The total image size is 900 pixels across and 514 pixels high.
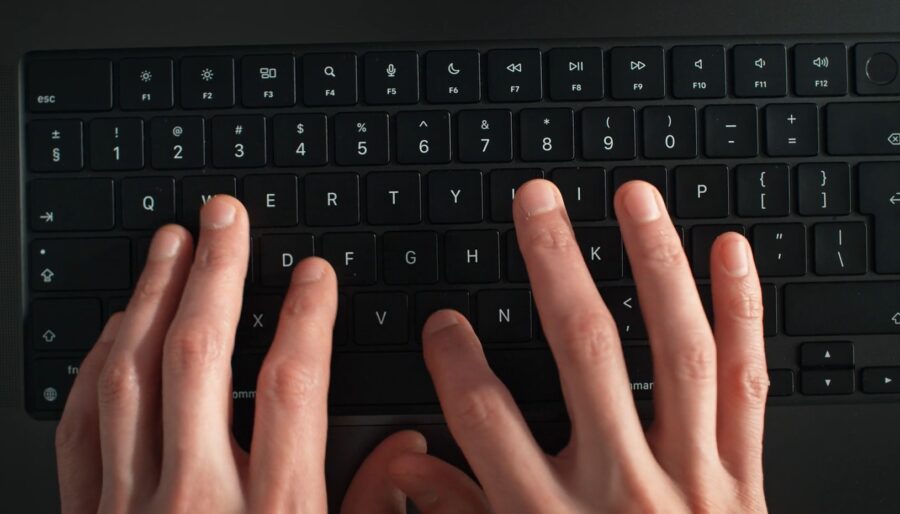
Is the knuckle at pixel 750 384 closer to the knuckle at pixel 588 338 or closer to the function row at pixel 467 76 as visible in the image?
the knuckle at pixel 588 338

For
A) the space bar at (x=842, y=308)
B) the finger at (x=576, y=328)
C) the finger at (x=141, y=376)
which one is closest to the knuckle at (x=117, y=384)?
the finger at (x=141, y=376)

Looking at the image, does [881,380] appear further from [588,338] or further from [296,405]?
[296,405]

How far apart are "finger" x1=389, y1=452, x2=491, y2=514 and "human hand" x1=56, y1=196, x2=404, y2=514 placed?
0.06ft

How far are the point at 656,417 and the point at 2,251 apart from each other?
666 mm

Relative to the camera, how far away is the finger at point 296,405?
707mm

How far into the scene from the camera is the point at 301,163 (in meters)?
0.76

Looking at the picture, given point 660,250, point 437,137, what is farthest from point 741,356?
point 437,137

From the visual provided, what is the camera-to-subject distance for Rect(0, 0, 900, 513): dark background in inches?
29.9

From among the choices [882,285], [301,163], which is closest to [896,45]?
[882,285]

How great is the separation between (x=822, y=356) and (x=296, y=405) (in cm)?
52

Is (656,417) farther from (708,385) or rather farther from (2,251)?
(2,251)

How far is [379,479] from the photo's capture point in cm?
76

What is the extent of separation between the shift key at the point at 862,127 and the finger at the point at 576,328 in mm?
288

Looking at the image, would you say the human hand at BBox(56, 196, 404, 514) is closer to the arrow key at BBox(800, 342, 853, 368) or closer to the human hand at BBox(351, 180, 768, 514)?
the human hand at BBox(351, 180, 768, 514)
